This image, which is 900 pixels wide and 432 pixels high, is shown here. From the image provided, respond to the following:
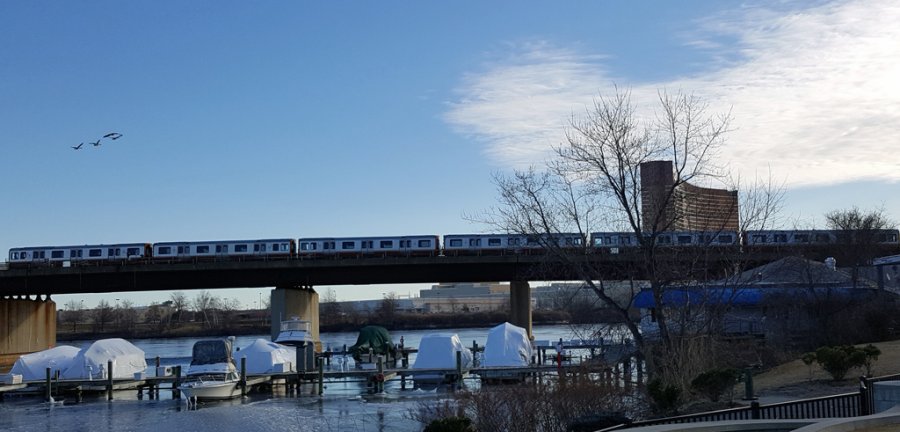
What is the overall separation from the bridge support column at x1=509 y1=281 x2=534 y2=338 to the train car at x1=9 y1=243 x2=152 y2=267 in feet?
116

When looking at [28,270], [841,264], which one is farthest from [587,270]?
[28,270]

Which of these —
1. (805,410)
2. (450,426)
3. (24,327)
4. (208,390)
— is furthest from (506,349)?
(24,327)

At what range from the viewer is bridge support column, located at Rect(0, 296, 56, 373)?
8812 cm

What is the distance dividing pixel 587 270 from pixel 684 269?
3.03m

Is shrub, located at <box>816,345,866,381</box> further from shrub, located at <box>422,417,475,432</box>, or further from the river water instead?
shrub, located at <box>422,417,475,432</box>

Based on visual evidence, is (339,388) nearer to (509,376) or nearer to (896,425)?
(509,376)

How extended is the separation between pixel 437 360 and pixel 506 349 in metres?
4.46

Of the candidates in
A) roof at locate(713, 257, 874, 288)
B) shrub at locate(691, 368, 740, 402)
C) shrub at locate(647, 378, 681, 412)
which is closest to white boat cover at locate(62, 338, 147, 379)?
roof at locate(713, 257, 874, 288)

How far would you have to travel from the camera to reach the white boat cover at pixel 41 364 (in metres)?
55.8

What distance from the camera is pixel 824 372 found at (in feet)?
107

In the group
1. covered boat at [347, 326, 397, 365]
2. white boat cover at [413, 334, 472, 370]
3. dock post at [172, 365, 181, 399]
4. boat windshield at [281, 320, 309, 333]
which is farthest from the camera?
boat windshield at [281, 320, 309, 333]

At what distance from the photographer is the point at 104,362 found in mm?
55750

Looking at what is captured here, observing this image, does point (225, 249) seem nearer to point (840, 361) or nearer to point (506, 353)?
point (506, 353)

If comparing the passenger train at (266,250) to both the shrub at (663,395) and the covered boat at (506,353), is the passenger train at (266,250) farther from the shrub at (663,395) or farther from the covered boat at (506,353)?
the shrub at (663,395)
